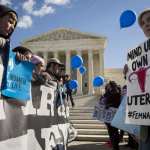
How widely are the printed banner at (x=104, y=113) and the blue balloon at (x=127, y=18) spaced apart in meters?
2.06

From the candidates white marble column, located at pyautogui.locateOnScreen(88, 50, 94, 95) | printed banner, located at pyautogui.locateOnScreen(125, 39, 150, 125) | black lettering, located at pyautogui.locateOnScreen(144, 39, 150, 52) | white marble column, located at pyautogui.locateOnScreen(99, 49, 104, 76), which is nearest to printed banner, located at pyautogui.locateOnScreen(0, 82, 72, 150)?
printed banner, located at pyautogui.locateOnScreen(125, 39, 150, 125)

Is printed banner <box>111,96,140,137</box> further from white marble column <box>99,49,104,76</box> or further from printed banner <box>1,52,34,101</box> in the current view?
white marble column <box>99,49,104,76</box>

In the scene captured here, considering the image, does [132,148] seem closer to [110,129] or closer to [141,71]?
[110,129]

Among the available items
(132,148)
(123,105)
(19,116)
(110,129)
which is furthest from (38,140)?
(132,148)

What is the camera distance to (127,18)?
30.3 ft

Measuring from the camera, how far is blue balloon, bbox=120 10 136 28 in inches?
358

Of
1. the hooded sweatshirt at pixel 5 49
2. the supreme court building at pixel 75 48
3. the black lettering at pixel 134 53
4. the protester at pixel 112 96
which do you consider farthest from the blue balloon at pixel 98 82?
the supreme court building at pixel 75 48

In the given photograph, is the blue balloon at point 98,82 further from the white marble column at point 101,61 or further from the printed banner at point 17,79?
the white marble column at point 101,61

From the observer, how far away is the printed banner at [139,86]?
3100mm

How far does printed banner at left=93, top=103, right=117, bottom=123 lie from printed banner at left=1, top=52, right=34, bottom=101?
15.5 feet

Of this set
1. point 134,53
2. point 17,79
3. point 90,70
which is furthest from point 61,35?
point 17,79

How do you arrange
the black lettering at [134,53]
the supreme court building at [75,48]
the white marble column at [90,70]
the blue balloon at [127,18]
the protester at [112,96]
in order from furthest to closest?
the supreme court building at [75,48] < the white marble column at [90,70] < the blue balloon at [127,18] < the protester at [112,96] < the black lettering at [134,53]

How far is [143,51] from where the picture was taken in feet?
10.9

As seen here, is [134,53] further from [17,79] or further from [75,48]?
[75,48]
